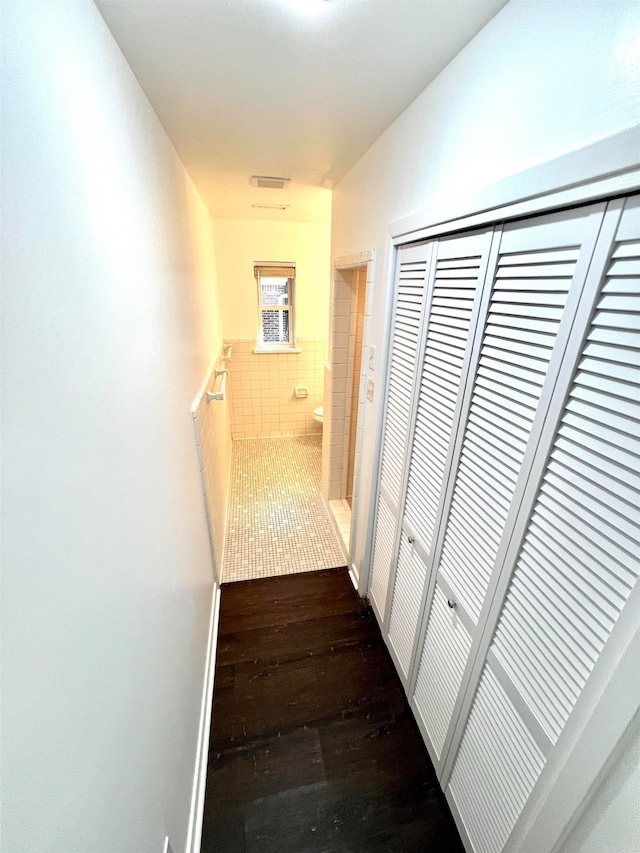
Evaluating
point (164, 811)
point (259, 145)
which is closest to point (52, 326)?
point (164, 811)

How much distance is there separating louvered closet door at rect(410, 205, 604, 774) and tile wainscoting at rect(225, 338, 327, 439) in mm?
2883

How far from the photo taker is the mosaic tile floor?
7.52ft

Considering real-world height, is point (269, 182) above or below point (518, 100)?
above

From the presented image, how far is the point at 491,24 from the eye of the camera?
2.56 ft

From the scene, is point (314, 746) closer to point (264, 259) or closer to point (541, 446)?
point (541, 446)

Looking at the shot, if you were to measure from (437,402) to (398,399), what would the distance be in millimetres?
309

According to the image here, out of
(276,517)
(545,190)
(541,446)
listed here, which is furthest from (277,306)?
(541,446)

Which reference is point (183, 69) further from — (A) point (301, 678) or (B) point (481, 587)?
(A) point (301, 678)

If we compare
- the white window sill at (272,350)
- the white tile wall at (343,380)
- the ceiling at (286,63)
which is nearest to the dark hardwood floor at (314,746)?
the white tile wall at (343,380)

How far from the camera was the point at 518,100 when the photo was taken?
0.73m

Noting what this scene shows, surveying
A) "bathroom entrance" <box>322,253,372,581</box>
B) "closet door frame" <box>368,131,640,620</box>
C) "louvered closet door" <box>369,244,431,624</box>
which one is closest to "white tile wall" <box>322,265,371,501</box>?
"bathroom entrance" <box>322,253,372,581</box>

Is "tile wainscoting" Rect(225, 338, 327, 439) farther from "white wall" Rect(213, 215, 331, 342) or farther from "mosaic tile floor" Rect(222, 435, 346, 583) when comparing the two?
"mosaic tile floor" Rect(222, 435, 346, 583)

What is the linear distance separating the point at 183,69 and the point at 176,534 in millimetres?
1480

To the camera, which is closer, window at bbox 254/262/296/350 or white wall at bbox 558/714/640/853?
white wall at bbox 558/714/640/853
